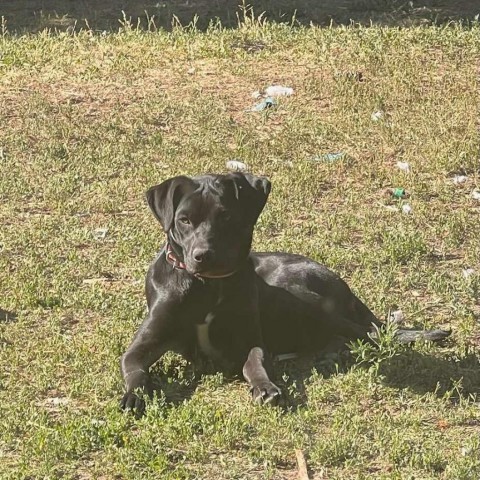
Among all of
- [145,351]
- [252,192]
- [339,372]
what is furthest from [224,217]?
[339,372]

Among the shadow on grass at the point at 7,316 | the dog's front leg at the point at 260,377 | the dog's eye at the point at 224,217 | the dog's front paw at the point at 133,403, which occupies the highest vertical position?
the dog's eye at the point at 224,217

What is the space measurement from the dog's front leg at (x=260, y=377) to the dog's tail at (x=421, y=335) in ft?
2.72

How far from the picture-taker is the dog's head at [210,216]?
6582 mm

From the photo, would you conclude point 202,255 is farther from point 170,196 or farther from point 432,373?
point 432,373

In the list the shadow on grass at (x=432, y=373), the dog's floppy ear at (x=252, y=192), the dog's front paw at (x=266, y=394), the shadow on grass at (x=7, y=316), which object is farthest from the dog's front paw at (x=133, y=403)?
the shadow on grass at (x=7, y=316)

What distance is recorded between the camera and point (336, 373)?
6883 millimetres

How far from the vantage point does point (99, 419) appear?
20.8 feet

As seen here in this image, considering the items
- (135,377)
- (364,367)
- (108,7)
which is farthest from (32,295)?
(108,7)

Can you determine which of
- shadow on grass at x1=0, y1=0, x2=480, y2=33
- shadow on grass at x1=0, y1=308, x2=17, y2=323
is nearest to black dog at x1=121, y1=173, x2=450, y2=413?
shadow on grass at x1=0, y1=308, x2=17, y2=323

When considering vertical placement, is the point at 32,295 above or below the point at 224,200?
below

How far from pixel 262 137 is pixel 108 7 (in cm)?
449

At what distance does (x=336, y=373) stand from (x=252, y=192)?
1.00 metres

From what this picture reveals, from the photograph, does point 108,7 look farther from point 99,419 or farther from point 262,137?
point 99,419

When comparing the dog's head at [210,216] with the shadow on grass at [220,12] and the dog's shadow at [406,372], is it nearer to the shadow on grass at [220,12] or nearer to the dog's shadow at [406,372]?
the dog's shadow at [406,372]
